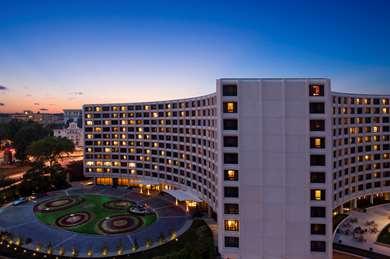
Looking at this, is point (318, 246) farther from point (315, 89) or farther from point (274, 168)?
point (315, 89)

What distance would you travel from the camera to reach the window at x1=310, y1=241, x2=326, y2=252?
41000 mm

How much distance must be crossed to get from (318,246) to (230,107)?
89.1ft

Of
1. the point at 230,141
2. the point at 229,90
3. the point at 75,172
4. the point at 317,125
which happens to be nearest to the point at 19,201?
the point at 75,172

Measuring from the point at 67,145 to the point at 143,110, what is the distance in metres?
46.5

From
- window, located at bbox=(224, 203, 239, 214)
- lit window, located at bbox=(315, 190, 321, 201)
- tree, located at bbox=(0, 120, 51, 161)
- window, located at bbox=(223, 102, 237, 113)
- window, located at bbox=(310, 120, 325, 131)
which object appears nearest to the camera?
window, located at bbox=(310, 120, 325, 131)

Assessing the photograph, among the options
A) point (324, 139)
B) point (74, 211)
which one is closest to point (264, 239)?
point (324, 139)

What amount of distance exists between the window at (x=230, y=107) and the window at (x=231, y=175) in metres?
10.1

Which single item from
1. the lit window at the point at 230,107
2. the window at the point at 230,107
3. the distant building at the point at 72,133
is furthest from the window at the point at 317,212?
the distant building at the point at 72,133

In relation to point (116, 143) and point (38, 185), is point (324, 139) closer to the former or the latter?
point (116, 143)

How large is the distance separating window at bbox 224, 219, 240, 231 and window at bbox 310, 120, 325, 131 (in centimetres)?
2010

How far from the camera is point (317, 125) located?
4044cm

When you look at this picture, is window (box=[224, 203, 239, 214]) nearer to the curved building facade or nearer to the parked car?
the curved building facade

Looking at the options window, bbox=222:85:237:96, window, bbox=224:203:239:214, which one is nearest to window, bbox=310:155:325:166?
window, bbox=224:203:239:214

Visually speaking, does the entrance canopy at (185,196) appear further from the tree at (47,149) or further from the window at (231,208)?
the tree at (47,149)
